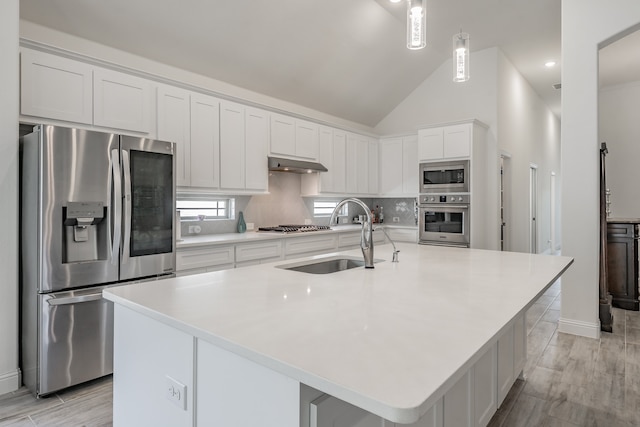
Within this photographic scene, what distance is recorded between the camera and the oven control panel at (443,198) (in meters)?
4.96

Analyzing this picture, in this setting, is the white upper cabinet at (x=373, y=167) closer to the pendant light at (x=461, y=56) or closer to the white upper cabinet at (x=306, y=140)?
the white upper cabinet at (x=306, y=140)

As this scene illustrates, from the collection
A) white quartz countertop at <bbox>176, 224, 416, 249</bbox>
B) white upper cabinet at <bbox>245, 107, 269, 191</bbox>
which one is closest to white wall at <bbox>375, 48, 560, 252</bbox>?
white quartz countertop at <bbox>176, 224, 416, 249</bbox>

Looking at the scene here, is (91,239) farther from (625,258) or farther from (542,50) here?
(542,50)

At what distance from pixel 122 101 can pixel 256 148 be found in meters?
1.44

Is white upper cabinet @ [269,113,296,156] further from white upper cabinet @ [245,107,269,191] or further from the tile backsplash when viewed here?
the tile backsplash

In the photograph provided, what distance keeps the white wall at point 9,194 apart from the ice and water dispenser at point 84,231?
0.35 m

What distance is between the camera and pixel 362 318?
1.13m

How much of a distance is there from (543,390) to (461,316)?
1861mm

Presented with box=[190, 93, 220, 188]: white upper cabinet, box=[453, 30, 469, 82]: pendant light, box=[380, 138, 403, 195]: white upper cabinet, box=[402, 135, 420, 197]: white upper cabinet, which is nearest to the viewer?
box=[453, 30, 469, 82]: pendant light

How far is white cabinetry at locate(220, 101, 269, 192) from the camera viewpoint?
3.80 m

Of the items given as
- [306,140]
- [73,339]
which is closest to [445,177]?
[306,140]

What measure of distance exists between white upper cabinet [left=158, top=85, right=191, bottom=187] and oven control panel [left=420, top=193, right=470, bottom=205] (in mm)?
3270

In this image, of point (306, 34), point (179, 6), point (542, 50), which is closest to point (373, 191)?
point (306, 34)

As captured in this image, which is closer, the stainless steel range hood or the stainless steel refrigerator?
the stainless steel refrigerator
